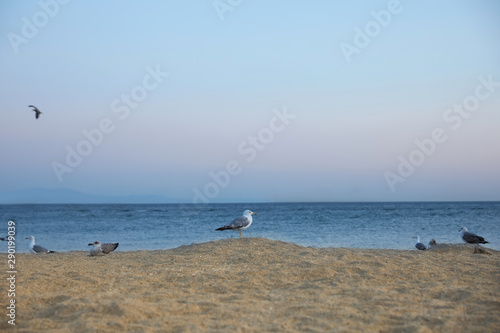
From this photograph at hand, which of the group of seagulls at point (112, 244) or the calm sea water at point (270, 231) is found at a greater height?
the group of seagulls at point (112, 244)

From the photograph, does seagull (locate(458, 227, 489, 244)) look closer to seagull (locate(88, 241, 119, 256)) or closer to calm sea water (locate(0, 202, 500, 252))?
calm sea water (locate(0, 202, 500, 252))

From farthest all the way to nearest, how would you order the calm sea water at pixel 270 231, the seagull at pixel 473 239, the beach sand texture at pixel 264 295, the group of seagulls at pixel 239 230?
the calm sea water at pixel 270 231 → the seagull at pixel 473 239 → the group of seagulls at pixel 239 230 → the beach sand texture at pixel 264 295

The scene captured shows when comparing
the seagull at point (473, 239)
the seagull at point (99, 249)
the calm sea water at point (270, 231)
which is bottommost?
the calm sea water at point (270, 231)

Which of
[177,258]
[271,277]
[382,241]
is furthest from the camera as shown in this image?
[382,241]

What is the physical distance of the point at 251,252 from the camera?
31.9ft

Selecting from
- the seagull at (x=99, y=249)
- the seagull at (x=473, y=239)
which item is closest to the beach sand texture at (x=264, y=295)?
the seagull at (x=99, y=249)

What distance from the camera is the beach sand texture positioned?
462cm

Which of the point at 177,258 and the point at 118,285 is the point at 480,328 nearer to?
the point at 118,285

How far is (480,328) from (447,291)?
5.02 ft

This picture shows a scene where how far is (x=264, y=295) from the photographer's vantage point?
5.87 meters

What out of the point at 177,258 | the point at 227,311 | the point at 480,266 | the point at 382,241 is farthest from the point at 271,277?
the point at 382,241

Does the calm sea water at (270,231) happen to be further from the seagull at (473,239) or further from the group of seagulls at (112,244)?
the group of seagulls at (112,244)

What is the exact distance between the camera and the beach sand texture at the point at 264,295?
4.62m

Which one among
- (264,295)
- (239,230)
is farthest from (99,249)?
(264,295)
